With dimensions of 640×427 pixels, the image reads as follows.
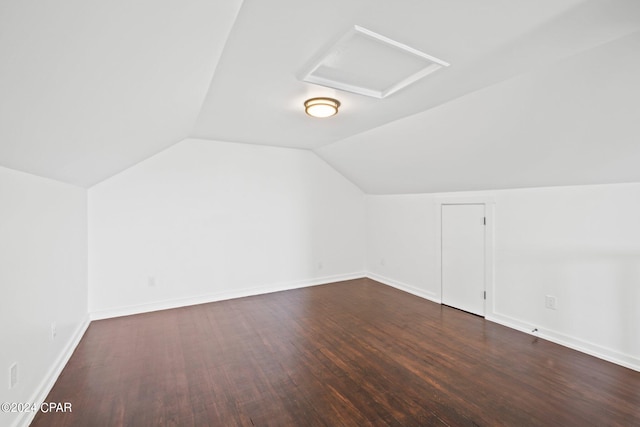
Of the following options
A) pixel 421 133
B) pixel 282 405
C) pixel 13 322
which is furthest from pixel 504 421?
pixel 13 322

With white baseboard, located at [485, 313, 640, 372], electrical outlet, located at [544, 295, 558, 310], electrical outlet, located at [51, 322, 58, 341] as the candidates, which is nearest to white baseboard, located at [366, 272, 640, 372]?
white baseboard, located at [485, 313, 640, 372]

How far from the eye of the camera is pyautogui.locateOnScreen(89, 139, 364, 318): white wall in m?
3.61

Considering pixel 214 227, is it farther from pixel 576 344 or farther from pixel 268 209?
pixel 576 344

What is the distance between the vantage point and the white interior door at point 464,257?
357 cm

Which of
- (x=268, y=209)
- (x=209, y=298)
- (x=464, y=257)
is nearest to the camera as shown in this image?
(x=464, y=257)

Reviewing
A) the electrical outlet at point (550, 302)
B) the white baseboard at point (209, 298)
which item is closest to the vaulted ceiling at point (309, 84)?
the electrical outlet at point (550, 302)

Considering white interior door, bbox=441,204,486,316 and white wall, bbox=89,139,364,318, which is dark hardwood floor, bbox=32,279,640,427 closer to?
white interior door, bbox=441,204,486,316

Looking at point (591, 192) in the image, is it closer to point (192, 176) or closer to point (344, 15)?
point (344, 15)

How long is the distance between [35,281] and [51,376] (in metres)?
0.81

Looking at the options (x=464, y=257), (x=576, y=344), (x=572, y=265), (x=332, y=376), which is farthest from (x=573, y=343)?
(x=332, y=376)

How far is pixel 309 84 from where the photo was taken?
7.46ft

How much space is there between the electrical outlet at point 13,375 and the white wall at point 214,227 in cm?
197

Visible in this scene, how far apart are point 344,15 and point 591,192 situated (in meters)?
2.69

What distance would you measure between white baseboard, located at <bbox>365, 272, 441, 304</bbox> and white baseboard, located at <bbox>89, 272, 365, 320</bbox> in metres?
0.38
